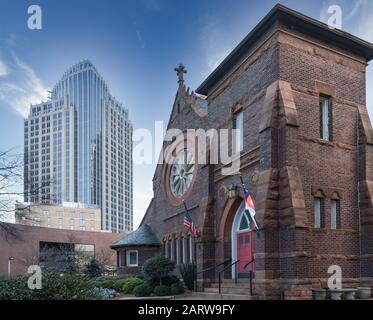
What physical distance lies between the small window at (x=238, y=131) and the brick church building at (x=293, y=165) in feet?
0.16

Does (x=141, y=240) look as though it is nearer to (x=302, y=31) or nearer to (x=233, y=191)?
(x=233, y=191)

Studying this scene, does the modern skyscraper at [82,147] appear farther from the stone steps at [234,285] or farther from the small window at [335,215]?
the small window at [335,215]

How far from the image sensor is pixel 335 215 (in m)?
18.9

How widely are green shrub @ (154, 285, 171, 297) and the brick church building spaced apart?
1.63m

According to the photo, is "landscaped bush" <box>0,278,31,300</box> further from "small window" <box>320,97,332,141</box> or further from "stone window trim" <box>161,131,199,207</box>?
"stone window trim" <box>161,131,199,207</box>

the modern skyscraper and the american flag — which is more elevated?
the modern skyscraper

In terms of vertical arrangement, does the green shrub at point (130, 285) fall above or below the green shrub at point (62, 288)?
below

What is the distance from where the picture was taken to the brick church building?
17.1 metres

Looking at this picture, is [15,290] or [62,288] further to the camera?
[15,290]

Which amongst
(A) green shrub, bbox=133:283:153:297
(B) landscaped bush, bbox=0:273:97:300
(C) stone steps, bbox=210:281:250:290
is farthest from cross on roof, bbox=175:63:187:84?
(B) landscaped bush, bbox=0:273:97:300

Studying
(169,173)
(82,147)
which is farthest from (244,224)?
(82,147)

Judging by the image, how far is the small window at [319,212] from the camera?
18.3m

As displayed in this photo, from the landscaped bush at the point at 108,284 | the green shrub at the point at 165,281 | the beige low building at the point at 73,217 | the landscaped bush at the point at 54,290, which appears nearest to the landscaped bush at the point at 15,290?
the landscaped bush at the point at 54,290

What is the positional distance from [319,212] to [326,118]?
405 centimetres
